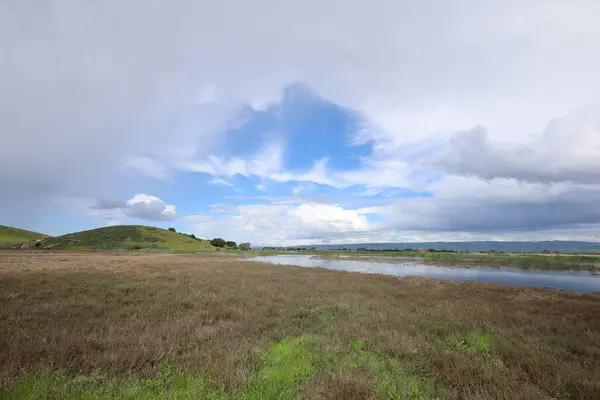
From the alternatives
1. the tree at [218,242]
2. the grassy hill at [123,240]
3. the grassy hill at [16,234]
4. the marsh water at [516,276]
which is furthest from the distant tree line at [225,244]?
the marsh water at [516,276]

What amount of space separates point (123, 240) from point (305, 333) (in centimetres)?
14493

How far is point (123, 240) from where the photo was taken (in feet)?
435

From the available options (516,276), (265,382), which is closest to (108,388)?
(265,382)

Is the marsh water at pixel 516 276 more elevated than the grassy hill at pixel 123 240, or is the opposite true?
the grassy hill at pixel 123 240

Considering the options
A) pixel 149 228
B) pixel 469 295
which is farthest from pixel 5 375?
pixel 149 228

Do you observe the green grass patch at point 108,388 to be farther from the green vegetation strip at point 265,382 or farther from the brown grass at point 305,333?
the brown grass at point 305,333

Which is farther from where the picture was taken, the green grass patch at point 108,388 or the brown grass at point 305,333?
the brown grass at point 305,333

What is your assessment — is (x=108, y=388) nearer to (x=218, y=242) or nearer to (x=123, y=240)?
(x=123, y=240)

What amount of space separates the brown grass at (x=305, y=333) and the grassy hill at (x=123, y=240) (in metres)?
112

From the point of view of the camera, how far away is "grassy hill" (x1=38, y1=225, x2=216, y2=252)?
4663 inches

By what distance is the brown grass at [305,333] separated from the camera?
6547mm

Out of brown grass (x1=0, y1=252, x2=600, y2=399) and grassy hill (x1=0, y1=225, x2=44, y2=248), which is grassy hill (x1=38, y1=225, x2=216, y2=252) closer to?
grassy hill (x1=0, y1=225, x2=44, y2=248)

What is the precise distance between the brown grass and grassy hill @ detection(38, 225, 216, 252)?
112065 millimetres

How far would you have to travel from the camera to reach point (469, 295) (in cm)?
2089
